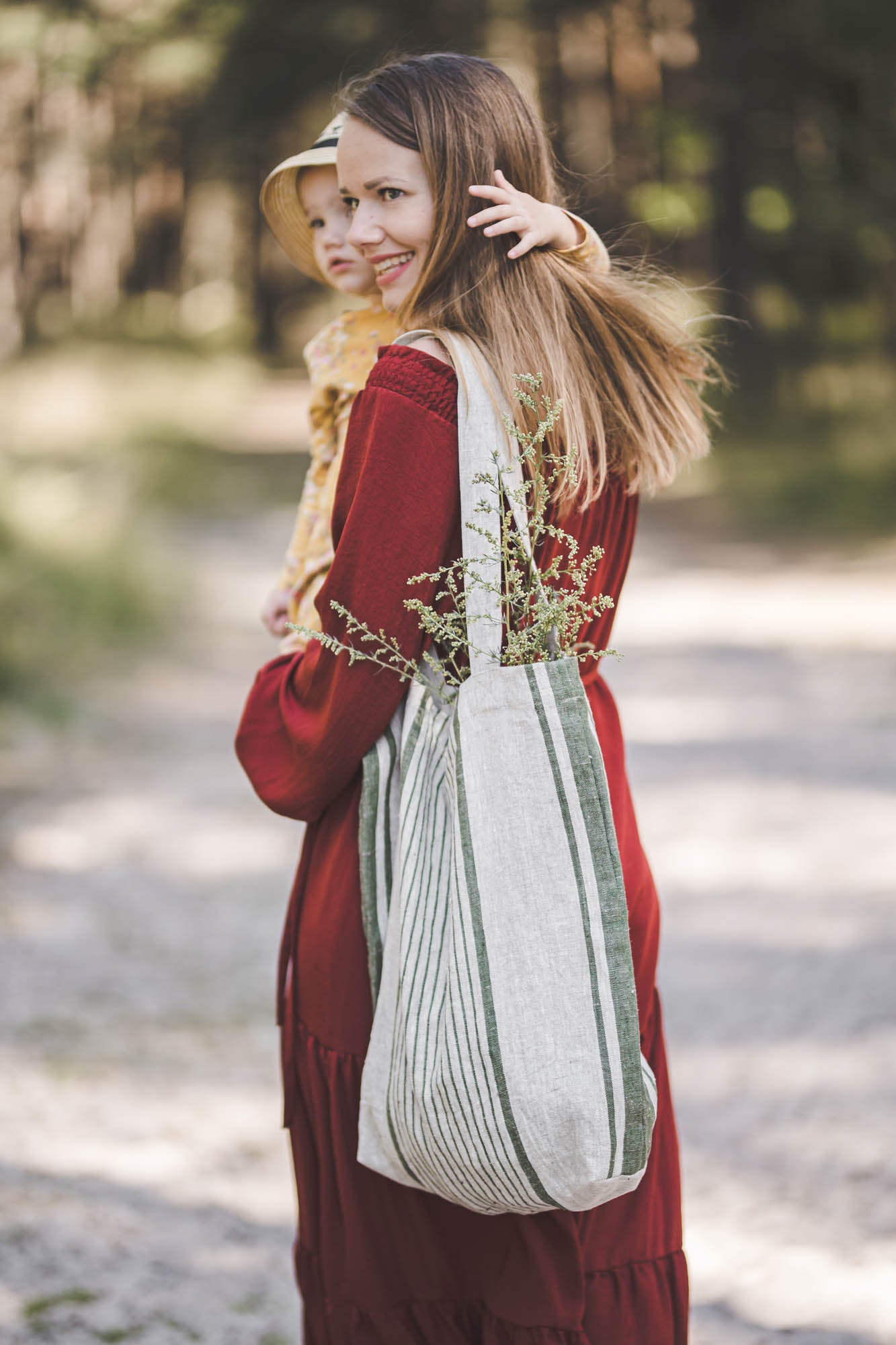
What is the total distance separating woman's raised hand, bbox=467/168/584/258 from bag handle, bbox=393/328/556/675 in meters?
0.15

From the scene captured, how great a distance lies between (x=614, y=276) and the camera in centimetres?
188

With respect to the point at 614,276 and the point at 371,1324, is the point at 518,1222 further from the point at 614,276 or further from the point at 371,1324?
the point at 614,276

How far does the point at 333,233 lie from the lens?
2096mm

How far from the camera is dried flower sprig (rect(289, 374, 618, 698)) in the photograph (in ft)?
5.12

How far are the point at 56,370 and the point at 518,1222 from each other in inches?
655

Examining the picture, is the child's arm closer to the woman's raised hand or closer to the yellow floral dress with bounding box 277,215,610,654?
the woman's raised hand

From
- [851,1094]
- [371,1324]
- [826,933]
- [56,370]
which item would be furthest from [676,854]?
[56,370]

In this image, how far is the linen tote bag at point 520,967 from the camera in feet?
4.89

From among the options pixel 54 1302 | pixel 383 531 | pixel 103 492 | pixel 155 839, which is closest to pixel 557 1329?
pixel 383 531

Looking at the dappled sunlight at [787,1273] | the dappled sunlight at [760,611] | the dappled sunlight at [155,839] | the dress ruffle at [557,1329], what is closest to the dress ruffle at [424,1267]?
the dress ruffle at [557,1329]

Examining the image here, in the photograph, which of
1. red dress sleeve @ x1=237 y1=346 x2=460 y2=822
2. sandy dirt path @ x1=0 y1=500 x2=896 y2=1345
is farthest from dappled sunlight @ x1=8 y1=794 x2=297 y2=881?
red dress sleeve @ x1=237 y1=346 x2=460 y2=822

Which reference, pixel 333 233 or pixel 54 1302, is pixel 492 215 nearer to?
pixel 333 233

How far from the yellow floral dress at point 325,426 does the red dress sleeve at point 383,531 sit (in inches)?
12.5

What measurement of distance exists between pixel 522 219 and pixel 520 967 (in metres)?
0.90
